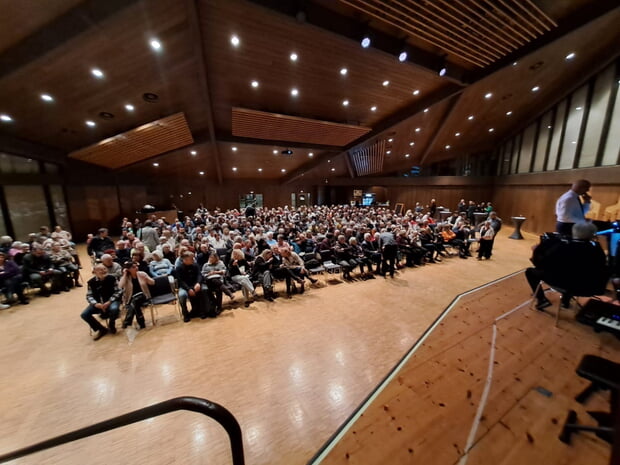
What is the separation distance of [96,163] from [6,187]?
3.31m

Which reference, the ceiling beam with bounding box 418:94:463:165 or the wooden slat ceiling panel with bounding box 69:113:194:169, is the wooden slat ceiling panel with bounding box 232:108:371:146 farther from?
the ceiling beam with bounding box 418:94:463:165

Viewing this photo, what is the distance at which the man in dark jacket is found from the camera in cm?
383

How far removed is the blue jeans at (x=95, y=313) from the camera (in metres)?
3.81

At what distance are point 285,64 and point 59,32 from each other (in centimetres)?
471

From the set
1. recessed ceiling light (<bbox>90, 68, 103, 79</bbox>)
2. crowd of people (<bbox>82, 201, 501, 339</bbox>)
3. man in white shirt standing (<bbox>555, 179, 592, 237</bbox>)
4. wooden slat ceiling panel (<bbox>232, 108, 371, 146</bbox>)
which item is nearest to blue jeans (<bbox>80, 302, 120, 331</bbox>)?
crowd of people (<bbox>82, 201, 501, 339</bbox>)

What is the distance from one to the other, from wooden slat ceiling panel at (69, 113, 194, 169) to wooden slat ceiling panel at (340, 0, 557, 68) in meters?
7.18

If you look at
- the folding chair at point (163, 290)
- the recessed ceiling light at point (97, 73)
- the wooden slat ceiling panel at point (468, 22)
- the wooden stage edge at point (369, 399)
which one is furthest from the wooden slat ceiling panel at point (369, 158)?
the folding chair at point (163, 290)

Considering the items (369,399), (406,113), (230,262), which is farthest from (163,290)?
(406,113)

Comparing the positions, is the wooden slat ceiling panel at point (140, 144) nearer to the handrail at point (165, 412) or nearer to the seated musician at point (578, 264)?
the handrail at point (165, 412)

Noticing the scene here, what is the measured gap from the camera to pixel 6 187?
851cm

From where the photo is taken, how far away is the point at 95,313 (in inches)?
152

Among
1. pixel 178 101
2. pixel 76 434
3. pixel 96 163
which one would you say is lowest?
pixel 76 434

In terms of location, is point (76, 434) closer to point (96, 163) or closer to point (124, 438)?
point (124, 438)

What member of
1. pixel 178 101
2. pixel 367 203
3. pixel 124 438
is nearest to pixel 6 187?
pixel 178 101
